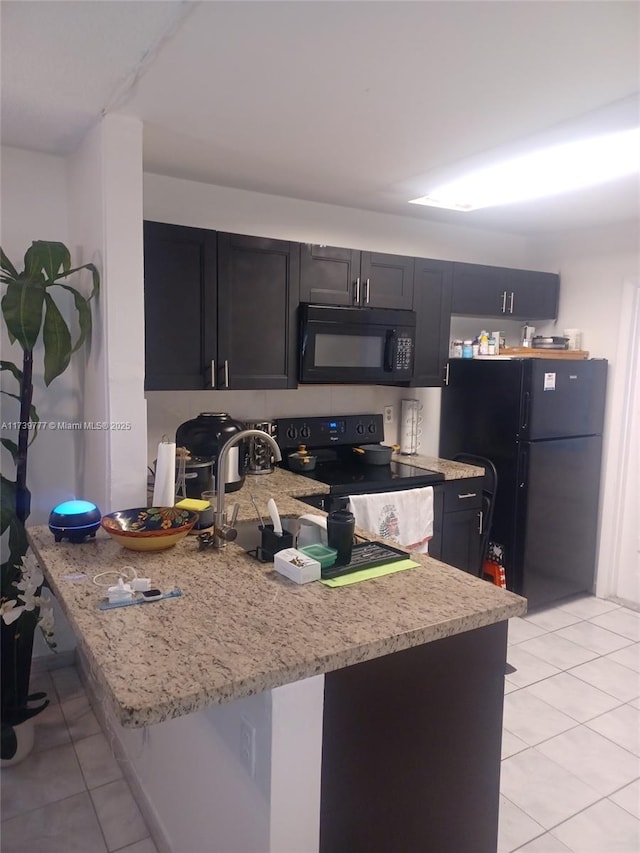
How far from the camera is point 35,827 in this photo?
6.40ft

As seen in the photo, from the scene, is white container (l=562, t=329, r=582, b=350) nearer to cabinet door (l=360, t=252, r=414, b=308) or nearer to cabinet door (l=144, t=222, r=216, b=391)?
cabinet door (l=360, t=252, r=414, b=308)

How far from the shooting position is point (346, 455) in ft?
11.9

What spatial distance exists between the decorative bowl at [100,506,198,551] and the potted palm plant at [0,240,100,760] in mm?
429

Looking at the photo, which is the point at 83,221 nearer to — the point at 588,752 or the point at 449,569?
the point at 449,569

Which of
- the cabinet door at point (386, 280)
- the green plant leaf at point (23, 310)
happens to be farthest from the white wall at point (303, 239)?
the green plant leaf at point (23, 310)

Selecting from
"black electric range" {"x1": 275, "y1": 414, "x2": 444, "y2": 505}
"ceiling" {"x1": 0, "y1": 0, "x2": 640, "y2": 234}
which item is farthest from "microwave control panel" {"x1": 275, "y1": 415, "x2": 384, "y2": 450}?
"ceiling" {"x1": 0, "y1": 0, "x2": 640, "y2": 234}

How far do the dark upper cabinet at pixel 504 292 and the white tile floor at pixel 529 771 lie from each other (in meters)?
2.05

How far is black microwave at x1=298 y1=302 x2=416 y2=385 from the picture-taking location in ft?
10.0

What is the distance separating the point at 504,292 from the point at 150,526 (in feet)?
9.24

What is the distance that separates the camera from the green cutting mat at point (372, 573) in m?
1.63

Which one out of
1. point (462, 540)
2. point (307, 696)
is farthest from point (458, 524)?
point (307, 696)

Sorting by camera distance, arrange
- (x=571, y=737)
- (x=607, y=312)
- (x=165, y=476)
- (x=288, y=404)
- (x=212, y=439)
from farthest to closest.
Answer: (x=607, y=312), (x=288, y=404), (x=212, y=439), (x=571, y=737), (x=165, y=476)

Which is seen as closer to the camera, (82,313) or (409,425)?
(82,313)

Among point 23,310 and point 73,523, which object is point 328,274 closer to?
point 23,310
